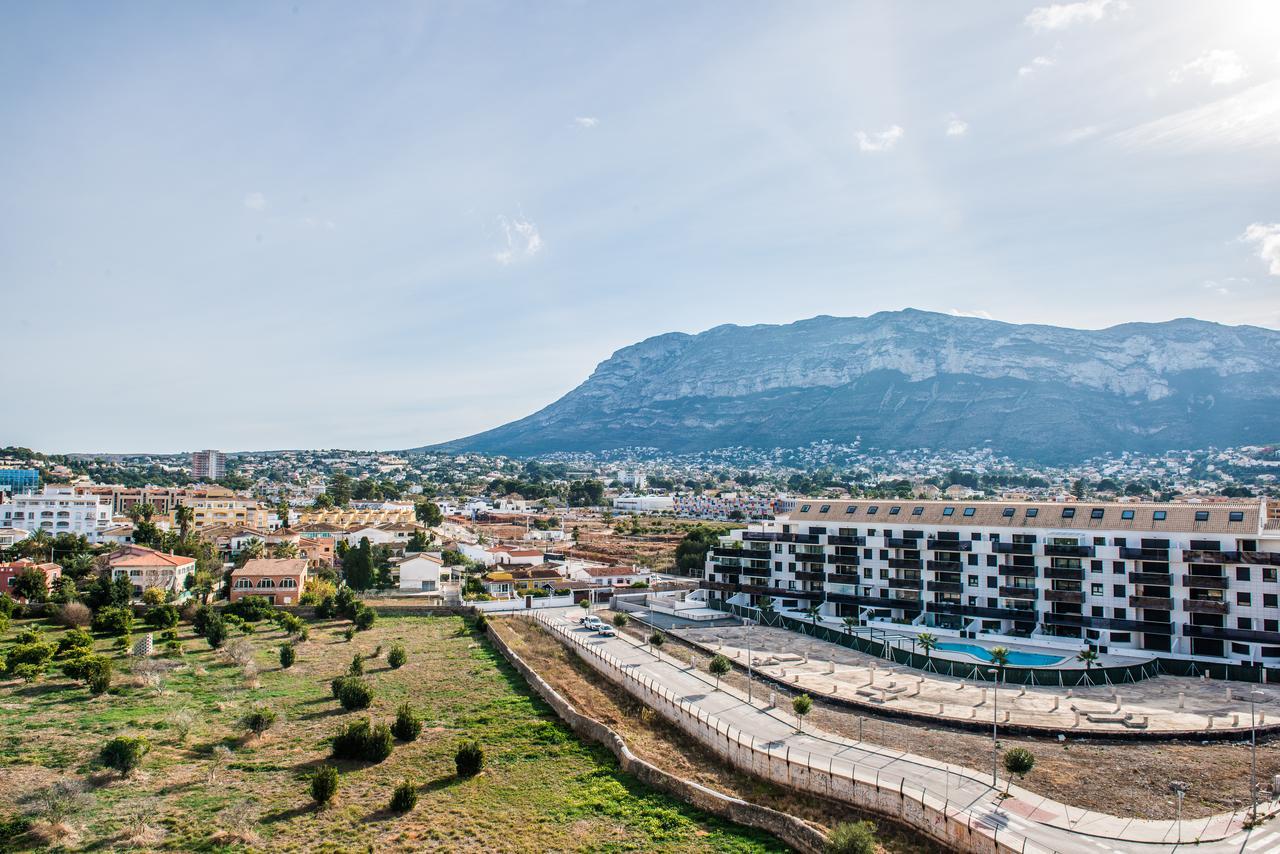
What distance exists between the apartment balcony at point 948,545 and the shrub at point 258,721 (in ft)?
140

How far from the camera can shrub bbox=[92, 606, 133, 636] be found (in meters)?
49.3

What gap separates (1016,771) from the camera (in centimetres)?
2555

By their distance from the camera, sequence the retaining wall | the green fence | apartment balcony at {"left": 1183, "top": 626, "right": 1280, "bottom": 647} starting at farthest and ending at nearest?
1. apartment balcony at {"left": 1183, "top": 626, "right": 1280, "bottom": 647}
2. the green fence
3. the retaining wall

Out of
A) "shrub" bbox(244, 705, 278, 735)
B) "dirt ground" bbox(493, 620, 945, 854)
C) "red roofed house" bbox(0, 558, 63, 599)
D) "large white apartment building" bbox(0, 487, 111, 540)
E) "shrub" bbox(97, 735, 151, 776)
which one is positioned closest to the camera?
"dirt ground" bbox(493, 620, 945, 854)

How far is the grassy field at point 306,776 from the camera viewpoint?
23.8m

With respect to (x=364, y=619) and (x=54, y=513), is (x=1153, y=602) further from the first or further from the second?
(x=54, y=513)

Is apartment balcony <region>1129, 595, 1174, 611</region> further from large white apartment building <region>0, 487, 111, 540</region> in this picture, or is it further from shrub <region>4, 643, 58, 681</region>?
large white apartment building <region>0, 487, 111, 540</region>

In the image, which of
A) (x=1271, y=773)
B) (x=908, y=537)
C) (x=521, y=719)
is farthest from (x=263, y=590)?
(x=1271, y=773)

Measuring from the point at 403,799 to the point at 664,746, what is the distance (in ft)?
35.4

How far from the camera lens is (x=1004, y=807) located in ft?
78.8

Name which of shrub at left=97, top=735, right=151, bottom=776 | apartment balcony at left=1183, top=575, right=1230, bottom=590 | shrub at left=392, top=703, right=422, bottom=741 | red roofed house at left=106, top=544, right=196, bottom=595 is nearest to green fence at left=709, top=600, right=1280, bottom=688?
apartment balcony at left=1183, top=575, right=1230, bottom=590

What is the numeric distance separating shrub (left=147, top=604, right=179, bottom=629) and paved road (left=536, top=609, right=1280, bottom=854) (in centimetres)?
3701

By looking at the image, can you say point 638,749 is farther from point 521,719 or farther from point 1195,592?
point 1195,592

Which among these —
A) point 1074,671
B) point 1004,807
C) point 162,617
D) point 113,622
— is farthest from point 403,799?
point 162,617
